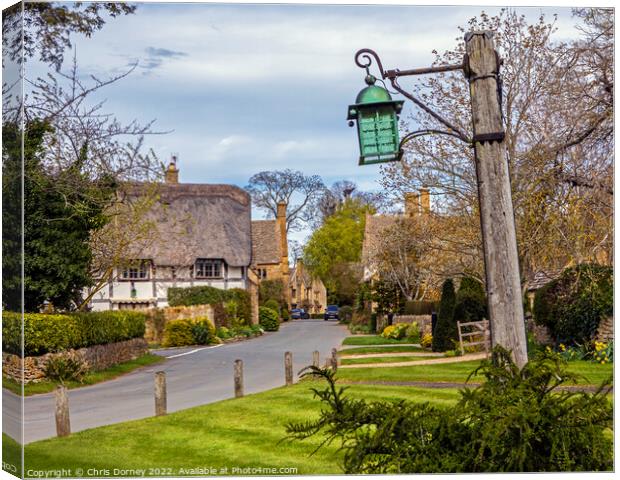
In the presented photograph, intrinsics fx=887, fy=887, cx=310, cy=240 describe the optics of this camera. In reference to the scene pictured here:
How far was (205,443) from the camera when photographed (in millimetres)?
9125

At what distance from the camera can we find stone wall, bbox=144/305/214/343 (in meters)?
10.3

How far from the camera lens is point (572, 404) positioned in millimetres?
6184

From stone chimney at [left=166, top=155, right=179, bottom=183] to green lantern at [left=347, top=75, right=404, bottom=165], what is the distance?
2.63 meters

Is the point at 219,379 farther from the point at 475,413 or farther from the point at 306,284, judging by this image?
the point at 475,413

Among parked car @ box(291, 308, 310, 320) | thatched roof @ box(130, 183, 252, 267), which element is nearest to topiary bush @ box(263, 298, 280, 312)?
parked car @ box(291, 308, 310, 320)

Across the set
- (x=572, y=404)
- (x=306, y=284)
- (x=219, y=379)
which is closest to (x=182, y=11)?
(x=306, y=284)

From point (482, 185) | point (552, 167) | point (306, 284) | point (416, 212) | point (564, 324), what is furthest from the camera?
point (416, 212)

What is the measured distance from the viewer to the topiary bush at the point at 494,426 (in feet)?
19.7

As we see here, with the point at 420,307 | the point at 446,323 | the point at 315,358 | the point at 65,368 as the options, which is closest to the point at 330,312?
the point at 315,358

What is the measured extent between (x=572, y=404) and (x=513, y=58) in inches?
344

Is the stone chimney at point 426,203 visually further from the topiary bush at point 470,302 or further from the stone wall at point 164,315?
the topiary bush at point 470,302

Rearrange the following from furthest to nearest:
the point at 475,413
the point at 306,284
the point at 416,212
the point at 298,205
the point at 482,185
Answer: the point at 416,212 < the point at 306,284 < the point at 298,205 < the point at 482,185 < the point at 475,413

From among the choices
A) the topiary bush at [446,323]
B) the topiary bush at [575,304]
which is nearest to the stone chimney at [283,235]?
the topiary bush at [575,304]

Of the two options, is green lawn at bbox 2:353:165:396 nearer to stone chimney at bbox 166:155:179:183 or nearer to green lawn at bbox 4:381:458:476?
green lawn at bbox 4:381:458:476
